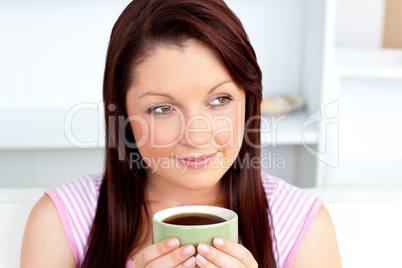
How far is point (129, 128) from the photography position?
→ 1157 millimetres

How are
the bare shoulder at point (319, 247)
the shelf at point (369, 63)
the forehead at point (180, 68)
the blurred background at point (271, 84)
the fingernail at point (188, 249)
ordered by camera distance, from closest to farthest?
1. the fingernail at point (188, 249)
2. the forehead at point (180, 68)
3. the bare shoulder at point (319, 247)
4. the shelf at point (369, 63)
5. the blurred background at point (271, 84)

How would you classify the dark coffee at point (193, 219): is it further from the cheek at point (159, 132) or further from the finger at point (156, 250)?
the cheek at point (159, 132)

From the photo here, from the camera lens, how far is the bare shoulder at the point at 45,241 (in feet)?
3.46

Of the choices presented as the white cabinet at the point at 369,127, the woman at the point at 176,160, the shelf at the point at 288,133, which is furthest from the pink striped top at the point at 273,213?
the white cabinet at the point at 369,127

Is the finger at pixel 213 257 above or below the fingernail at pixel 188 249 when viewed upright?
below

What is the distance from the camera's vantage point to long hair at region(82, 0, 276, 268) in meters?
0.98

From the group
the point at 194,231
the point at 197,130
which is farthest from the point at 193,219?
the point at 197,130

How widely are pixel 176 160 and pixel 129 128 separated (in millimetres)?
194

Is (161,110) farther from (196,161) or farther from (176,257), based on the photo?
(176,257)

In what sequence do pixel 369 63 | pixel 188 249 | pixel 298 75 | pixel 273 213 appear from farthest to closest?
pixel 298 75 < pixel 369 63 < pixel 273 213 < pixel 188 249

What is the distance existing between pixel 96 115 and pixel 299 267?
1.25 m

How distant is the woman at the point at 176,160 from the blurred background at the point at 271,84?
29.0 inches

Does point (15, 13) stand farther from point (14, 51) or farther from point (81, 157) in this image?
point (81, 157)

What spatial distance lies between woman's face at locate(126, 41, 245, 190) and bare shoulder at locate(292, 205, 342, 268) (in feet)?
0.89
